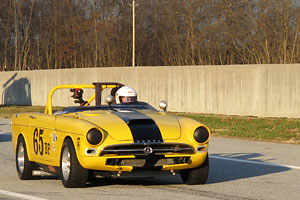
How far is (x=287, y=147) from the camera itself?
17.1 metres

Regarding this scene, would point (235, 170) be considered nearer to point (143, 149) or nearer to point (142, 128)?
point (142, 128)

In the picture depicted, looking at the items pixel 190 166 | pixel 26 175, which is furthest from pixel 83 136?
pixel 26 175

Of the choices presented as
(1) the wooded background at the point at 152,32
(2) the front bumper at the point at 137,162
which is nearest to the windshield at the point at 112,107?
(2) the front bumper at the point at 137,162

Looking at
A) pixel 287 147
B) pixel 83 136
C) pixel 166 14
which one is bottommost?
pixel 287 147

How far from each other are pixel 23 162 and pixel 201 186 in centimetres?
287

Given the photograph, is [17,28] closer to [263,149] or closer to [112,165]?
[263,149]

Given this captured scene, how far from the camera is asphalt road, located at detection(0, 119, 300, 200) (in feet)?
28.8

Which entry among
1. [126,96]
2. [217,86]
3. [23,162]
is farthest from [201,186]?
[217,86]

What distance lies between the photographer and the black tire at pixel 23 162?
34.9 feet

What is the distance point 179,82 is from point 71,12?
4966cm

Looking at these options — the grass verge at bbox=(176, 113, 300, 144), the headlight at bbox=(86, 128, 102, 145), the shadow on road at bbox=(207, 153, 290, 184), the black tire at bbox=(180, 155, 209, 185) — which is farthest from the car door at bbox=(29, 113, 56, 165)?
the grass verge at bbox=(176, 113, 300, 144)

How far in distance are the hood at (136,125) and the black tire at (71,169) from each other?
18.1 inches

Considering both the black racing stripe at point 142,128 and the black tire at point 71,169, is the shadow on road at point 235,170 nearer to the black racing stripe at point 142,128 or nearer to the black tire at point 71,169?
the black racing stripe at point 142,128

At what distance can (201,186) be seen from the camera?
958 centimetres
